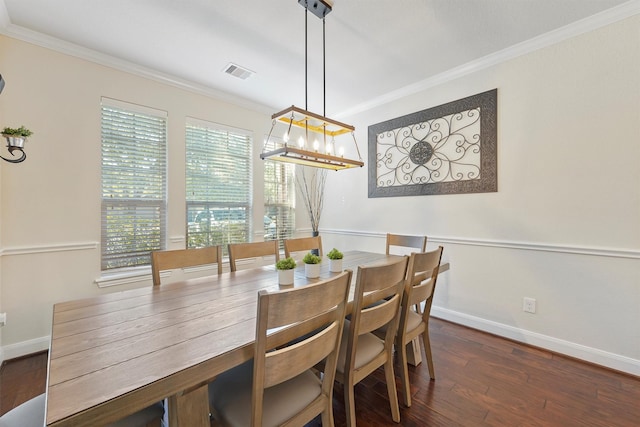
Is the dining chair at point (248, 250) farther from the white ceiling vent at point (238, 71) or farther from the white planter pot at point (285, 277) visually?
the white ceiling vent at point (238, 71)

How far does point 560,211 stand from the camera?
224cm

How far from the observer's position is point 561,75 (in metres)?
2.25

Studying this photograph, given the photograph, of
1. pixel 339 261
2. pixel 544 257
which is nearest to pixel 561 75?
pixel 544 257

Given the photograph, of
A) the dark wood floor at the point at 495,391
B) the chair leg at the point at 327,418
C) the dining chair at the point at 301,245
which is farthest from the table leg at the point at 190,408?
the dining chair at the point at 301,245

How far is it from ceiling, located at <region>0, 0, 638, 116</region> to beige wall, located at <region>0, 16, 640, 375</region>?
0.61 feet

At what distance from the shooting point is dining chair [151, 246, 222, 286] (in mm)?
1734

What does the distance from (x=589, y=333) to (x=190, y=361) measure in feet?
9.51

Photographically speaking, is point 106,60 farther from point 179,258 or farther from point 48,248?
point 179,258

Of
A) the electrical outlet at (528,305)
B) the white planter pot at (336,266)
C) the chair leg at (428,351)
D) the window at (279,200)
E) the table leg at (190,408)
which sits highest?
the window at (279,200)

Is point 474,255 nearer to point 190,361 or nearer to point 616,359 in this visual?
point 616,359

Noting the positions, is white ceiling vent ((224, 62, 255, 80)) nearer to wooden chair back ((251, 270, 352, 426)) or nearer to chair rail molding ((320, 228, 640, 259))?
wooden chair back ((251, 270, 352, 426))

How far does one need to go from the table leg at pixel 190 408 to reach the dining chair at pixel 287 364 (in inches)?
5.8

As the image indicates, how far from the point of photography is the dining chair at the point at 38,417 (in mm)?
912

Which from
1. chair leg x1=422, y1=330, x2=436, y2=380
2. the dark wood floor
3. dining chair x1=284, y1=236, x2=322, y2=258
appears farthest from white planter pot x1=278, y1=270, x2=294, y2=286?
chair leg x1=422, y1=330, x2=436, y2=380
